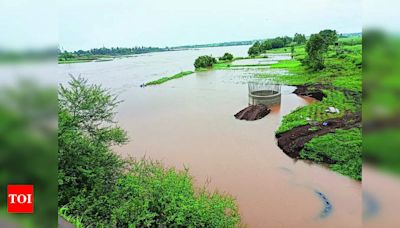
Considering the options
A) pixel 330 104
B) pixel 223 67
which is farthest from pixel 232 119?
pixel 223 67

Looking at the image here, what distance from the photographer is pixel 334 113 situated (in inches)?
466

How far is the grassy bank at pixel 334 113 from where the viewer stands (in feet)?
22.2

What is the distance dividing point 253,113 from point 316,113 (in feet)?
7.80

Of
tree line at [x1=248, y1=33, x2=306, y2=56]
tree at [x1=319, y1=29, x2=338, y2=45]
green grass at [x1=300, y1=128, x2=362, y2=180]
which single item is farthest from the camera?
tree line at [x1=248, y1=33, x2=306, y2=56]

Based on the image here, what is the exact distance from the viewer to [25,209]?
Answer: 4.18ft

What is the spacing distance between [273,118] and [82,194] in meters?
9.46

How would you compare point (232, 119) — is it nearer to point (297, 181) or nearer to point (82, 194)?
point (297, 181)

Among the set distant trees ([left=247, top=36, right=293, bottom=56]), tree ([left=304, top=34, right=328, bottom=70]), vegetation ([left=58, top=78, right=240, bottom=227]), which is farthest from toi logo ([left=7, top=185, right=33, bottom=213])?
distant trees ([left=247, top=36, right=293, bottom=56])

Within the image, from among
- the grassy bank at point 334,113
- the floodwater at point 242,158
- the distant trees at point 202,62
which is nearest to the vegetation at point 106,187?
the floodwater at point 242,158

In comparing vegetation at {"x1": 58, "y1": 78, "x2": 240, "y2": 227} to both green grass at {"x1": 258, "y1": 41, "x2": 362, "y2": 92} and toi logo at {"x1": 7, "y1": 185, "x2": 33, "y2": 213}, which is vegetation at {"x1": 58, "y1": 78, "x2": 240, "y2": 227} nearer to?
toi logo at {"x1": 7, "y1": 185, "x2": 33, "y2": 213}

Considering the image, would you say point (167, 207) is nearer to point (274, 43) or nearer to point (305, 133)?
point (305, 133)

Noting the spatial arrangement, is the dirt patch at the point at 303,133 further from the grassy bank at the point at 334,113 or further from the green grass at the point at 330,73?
the green grass at the point at 330,73

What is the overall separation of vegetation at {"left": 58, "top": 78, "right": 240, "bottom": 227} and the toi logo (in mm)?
2718

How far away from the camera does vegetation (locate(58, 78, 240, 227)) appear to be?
441cm
